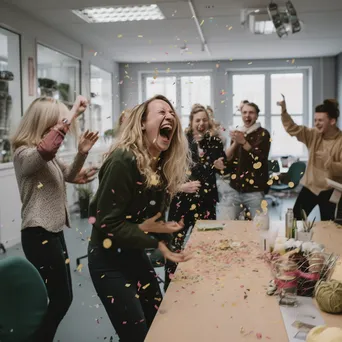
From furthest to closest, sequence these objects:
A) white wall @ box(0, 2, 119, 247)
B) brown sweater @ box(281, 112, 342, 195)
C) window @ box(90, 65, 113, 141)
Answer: window @ box(90, 65, 113, 141) < white wall @ box(0, 2, 119, 247) < brown sweater @ box(281, 112, 342, 195)

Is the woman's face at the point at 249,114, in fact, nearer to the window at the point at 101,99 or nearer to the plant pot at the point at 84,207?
the plant pot at the point at 84,207

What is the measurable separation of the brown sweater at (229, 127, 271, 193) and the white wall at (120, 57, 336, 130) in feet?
20.1

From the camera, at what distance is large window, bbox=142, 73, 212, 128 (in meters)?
10.4

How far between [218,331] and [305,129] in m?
3.22

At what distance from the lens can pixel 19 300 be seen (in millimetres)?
1727

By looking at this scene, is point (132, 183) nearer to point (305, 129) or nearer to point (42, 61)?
point (305, 129)

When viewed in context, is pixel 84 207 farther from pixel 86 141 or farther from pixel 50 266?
pixel 50 266

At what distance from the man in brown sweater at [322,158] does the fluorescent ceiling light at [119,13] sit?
2641mm

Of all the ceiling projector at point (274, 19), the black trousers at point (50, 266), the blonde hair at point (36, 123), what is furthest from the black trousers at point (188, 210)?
the ceiling projector at point (274, 19)

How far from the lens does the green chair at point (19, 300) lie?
166 centimetres

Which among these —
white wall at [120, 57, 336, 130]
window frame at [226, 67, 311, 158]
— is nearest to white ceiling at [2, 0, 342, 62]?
white wall at [120, 57, 336, 130]

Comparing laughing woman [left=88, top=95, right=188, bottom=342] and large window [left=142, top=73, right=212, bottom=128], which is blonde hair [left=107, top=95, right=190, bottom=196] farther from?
large window [left=142, top=73, right=212, bottom=128]

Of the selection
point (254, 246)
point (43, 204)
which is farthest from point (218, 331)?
point (43, 204)

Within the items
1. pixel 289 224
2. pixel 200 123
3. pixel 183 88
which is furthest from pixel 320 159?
pixel 183 88
